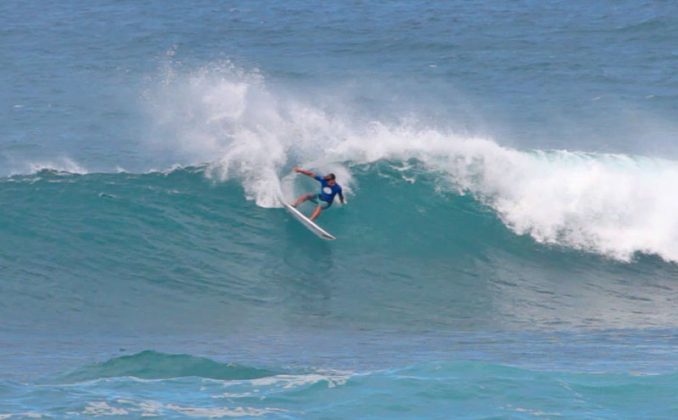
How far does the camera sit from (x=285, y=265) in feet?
67.1

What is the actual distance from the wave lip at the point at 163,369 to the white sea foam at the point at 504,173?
8044 millimetres

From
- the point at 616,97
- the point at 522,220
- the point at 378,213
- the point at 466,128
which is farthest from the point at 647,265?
the point at 616,97

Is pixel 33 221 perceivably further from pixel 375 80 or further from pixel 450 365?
pixel 375 80

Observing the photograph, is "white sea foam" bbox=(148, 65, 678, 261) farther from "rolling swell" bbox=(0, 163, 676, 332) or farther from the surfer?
the surfer

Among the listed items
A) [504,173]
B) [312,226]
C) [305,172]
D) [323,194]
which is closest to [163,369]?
[312,226]

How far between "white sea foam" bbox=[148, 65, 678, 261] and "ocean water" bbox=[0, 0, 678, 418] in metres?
0.05

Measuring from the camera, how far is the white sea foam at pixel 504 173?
2227cm

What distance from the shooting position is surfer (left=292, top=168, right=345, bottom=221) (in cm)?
2139

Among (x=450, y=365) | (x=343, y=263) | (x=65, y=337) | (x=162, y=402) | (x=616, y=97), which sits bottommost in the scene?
(x=162, y=402)

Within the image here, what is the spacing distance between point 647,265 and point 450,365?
8.54m

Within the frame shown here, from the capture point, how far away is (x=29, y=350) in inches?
640

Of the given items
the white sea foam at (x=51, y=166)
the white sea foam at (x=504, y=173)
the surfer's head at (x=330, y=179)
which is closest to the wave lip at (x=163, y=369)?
the surfer's head at (x=330, y=179)

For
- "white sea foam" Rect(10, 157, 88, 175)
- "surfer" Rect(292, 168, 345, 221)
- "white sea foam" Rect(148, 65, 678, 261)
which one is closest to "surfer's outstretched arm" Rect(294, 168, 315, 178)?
"surfer" Rect(292, 168, 345, 221)

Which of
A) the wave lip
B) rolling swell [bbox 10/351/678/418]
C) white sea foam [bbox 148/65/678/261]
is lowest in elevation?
rolling swell [bbox 10/351/678/418]
